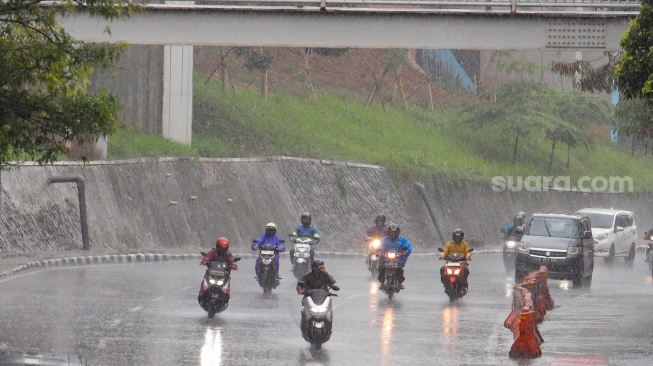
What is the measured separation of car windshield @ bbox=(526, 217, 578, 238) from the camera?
34938mm

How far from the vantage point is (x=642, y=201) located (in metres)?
84.2

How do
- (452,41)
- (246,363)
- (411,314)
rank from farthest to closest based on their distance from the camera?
(452,41) < (411,314) < (246,363)

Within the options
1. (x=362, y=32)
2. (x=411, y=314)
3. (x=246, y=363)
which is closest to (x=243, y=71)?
(x=362, y=32)

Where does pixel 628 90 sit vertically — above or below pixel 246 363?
above

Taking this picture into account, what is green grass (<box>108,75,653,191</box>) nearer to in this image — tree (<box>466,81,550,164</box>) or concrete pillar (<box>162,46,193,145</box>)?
concrete pillar (<box>162,46,193,145</box>)

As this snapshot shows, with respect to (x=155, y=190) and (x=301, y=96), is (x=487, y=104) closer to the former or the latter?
(x=301, y=96)

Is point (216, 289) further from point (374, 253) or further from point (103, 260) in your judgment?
point (103, 260)

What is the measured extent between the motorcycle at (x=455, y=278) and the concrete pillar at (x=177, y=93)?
30.9 m

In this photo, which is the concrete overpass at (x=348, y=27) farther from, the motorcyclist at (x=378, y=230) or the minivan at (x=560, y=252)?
the minivan at (x=560, y=252)

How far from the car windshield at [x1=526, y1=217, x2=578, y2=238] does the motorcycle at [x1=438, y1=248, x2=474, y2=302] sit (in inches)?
275

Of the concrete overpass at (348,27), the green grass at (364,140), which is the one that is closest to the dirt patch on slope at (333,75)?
the green grass at (364,140)

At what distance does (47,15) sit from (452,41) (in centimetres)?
1169

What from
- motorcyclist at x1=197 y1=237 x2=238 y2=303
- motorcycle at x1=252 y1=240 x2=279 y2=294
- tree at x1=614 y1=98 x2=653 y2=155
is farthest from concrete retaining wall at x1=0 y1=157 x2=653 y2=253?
tree at x1=614 y1=98 x2=653 y2=155

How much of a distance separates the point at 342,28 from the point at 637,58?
11.1 metres
